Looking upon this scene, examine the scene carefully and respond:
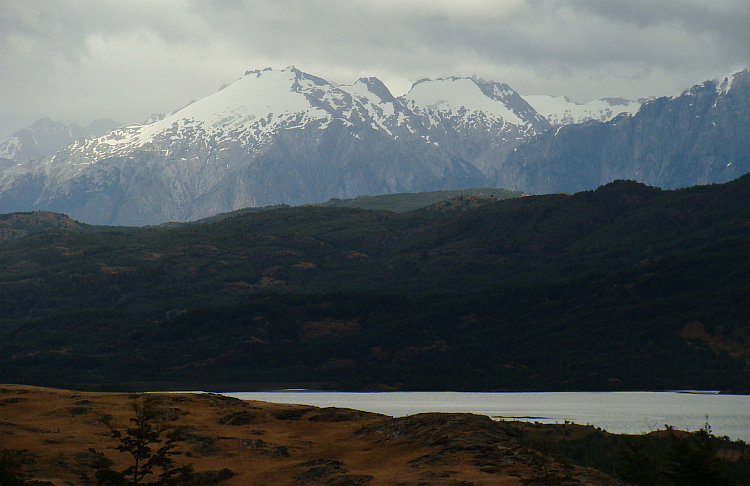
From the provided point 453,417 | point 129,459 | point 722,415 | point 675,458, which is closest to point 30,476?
point 129,459

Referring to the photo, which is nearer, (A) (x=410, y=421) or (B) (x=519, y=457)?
(B) (x=519, y=457)

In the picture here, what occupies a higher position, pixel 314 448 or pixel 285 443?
pixel 285 443

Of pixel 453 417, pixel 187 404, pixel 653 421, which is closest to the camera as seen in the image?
pixel 453 417

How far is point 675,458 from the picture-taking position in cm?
7200

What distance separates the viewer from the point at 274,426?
93.4 m

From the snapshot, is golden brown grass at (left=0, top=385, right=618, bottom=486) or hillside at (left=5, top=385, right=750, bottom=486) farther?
golden brown grass at (left=0, top=385, right=618, bottom=486)

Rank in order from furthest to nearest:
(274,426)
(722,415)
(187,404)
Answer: (722,415) → (187,404) → (274,426)

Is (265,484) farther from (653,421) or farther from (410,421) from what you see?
(653,421)

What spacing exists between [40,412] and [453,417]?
40.0 metres

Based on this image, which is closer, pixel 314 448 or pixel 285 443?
pixel 314 448

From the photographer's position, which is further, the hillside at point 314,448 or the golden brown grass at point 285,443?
the golden brown grass at point 285,443

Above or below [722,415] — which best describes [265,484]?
below

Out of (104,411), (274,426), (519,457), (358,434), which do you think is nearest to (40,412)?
(104,411)

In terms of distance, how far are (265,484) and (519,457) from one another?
1840cm
